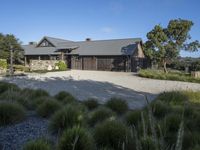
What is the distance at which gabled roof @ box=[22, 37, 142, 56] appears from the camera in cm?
3241

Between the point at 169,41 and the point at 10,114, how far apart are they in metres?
25.0

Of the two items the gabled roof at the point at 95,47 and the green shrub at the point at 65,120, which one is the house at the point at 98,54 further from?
the green shrub at the point at 65,120

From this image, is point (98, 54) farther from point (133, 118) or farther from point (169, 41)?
point (133, 118)

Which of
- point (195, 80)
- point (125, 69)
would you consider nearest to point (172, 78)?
point (195, 80)

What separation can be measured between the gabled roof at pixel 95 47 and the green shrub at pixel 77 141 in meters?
27.6

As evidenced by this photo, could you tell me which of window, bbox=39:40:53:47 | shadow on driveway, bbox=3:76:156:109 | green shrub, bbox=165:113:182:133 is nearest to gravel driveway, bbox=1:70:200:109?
shadow on driveway, bbox=3:76:156:109

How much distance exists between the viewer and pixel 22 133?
4.36 m

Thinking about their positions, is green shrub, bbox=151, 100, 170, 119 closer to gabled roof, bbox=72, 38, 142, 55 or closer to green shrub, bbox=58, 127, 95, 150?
green shrub, bbox=58, 127, 95, 150

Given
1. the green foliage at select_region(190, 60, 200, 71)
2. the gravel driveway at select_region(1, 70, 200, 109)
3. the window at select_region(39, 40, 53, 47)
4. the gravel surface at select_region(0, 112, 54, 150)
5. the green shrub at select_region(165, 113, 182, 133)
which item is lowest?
the gravel driveway at select_region(1, 70, 200, 109)

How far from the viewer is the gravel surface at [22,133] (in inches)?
151

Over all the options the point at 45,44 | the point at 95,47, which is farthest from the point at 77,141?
the point at 45,44

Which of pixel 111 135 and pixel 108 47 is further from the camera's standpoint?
pixel 108 47

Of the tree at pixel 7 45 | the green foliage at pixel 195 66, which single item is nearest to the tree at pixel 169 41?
the green foliage at pixel 195 66

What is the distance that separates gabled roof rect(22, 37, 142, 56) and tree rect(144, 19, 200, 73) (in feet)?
13.9
